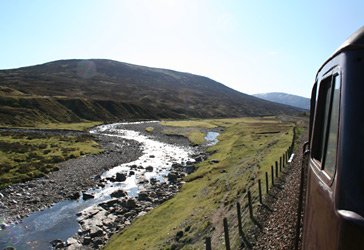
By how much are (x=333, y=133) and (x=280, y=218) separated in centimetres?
1532

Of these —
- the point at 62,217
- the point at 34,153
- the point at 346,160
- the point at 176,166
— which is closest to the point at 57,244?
the point at 62,217

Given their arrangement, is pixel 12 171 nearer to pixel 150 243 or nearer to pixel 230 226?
pixel 150 243

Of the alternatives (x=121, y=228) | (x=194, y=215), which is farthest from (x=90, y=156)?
(x=194, y=215)

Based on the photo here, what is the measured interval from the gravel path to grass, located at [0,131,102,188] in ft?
104

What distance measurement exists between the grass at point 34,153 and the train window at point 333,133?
138 ft

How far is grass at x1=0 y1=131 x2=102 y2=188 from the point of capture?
45.6m

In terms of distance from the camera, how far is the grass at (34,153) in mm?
45625

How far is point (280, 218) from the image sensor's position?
18.7 metres

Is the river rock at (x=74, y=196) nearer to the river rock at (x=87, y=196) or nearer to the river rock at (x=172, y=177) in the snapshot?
the river rock at (x=87, y=196)

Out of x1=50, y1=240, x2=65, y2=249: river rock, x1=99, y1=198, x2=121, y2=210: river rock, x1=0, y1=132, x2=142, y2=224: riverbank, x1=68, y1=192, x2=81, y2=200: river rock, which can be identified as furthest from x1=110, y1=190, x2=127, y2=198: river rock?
x1=50, y1=240, x2=65, y2=249: river rock

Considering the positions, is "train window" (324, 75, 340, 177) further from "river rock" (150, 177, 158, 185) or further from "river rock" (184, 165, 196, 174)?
"river rock" (184, 165, 196, 174)

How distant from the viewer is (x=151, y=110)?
187 m

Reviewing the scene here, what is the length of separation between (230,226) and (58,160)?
1636 inches

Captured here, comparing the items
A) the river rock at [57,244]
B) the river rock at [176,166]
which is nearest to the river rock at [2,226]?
the river rock at [57,244]
